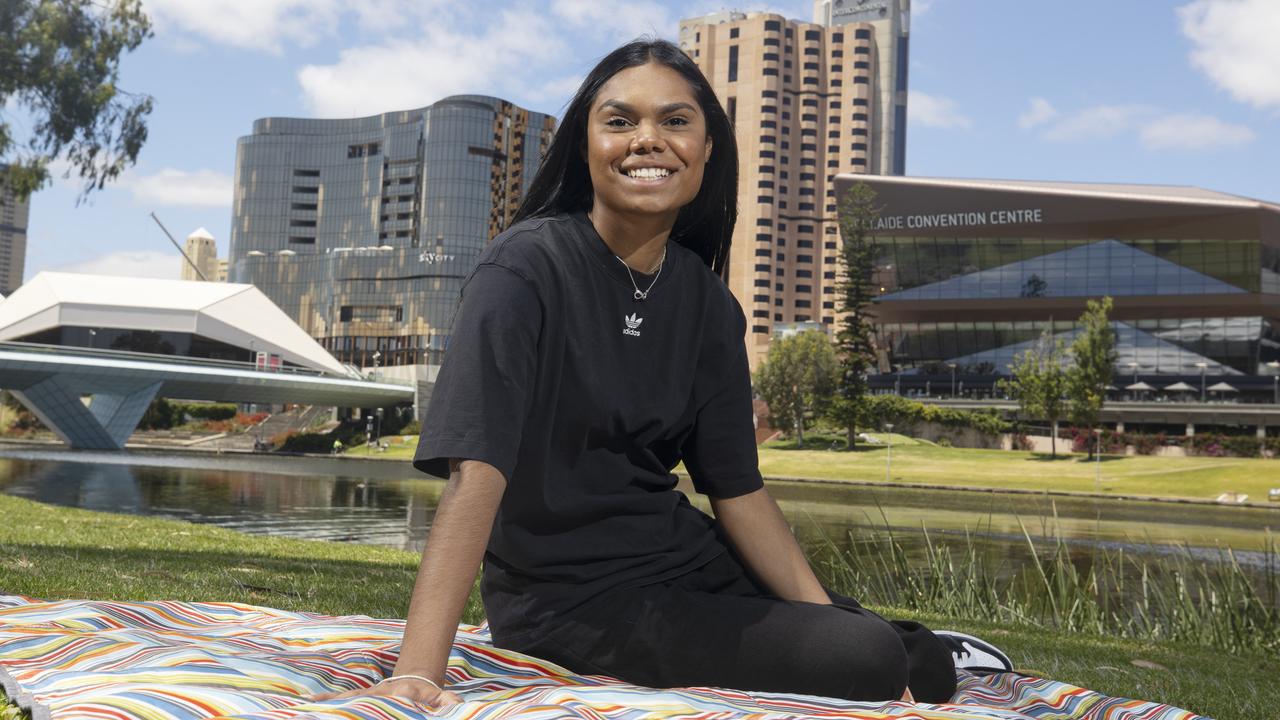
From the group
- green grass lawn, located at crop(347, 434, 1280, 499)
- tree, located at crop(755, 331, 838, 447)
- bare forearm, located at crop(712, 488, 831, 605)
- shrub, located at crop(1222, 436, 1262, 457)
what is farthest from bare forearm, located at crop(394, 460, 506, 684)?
shrub, located at crop(1222, 436, 1262, 457)

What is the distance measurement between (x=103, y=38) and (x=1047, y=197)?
47.6 meters

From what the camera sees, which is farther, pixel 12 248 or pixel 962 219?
pixel 12 248

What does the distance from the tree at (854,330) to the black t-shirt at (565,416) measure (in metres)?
40.5

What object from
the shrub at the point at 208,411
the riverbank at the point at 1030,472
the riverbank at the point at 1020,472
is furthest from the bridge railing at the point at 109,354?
the shrub at the point at 208,411

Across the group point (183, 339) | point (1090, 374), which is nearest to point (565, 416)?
point (1090, 374)

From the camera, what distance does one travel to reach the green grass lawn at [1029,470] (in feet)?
92.4

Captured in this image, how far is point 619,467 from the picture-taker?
1.62 meters

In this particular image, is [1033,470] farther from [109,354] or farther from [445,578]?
[445,578]

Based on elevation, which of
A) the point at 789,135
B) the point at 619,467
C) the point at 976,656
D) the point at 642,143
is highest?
the point at 789,135

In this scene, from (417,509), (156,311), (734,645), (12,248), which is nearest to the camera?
(734,645)

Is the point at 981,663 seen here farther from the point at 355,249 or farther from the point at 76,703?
the point at 355,249

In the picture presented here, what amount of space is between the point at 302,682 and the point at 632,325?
2.40 feet

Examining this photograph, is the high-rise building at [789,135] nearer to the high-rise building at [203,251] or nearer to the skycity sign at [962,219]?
the skycity sign at [962,219]

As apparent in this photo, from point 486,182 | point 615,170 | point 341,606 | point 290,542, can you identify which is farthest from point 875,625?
point 486,182
